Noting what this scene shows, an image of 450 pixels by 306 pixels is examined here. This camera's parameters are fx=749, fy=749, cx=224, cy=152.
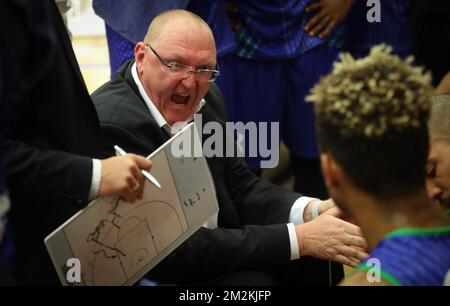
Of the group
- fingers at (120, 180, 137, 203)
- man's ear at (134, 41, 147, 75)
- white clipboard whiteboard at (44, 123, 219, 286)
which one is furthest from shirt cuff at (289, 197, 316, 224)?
fingers at (120, 180, 137, 203)

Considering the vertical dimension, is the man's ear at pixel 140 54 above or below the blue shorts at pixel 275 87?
above

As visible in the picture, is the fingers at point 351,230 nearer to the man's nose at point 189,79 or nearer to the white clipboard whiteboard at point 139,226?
the white clipboard whiteboard at point 139,226

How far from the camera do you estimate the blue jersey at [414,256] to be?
4.43 feet

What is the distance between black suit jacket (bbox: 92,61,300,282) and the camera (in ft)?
6.49

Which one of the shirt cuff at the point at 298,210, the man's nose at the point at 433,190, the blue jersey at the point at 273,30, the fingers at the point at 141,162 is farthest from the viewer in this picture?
the blue jersey at the point at 273,30

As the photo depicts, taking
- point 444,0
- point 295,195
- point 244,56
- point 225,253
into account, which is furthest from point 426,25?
point 225,253

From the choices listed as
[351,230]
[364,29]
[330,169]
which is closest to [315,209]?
[351,230]

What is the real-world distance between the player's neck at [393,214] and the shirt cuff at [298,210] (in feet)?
2.49

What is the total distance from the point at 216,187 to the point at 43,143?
2.38 feet

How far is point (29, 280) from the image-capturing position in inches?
63.4

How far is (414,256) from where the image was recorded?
137cm

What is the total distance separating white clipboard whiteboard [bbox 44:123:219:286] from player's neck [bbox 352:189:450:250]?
0.48 meters

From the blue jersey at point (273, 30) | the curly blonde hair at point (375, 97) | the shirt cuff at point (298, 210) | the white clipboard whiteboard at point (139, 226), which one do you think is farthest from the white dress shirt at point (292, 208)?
the curly blonde hair at point (375, 97)

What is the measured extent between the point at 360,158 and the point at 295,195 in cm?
90
